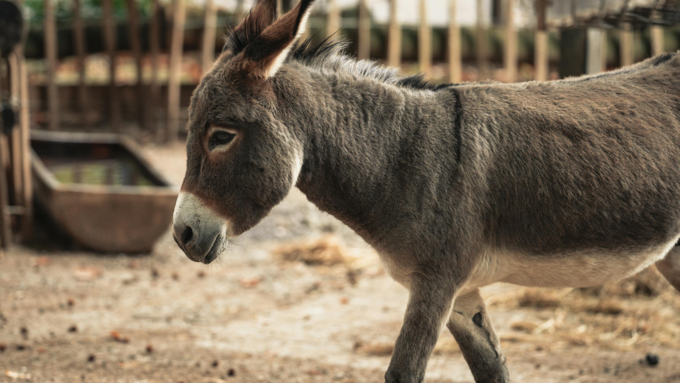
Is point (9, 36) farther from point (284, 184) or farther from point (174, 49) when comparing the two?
point (284, 184)

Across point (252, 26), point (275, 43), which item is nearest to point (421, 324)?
point (275, 43)

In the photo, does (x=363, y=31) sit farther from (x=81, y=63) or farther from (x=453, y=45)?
(x=81, y=63)

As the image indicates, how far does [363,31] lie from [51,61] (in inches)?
197

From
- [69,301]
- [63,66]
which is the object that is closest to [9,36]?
[69,301]

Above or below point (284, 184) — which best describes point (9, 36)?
below

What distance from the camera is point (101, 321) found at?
192 inches

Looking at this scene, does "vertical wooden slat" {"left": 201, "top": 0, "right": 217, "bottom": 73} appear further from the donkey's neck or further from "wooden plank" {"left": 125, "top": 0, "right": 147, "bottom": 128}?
the donkey's neck

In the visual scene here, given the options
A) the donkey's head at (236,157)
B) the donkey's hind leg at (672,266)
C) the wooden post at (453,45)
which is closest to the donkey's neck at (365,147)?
the donkey's head at (236,157)

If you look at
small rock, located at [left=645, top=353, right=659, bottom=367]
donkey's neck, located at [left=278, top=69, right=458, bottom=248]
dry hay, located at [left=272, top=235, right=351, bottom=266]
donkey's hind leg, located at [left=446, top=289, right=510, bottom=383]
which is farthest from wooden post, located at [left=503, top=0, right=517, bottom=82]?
donkey's neck, located at [left=278, top=69, right=458, bottom=248]

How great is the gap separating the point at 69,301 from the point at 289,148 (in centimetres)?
349

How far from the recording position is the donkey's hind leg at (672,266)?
323 centimetres

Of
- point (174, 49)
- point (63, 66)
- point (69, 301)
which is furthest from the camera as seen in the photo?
point (63, 66)

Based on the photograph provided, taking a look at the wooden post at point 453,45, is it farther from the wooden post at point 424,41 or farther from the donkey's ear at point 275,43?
the donkey's ear at point 275,43

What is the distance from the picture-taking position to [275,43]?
2.46 meters
